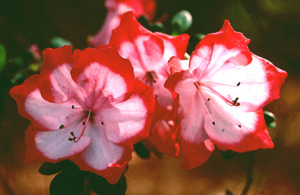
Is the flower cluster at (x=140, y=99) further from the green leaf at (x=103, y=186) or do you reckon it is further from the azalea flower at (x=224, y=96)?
the green leaf at (x=103, y=186)

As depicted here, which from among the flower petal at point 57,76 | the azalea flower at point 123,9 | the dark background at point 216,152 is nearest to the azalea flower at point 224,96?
the flower petal at point 57,76

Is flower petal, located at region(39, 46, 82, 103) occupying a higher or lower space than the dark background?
higher

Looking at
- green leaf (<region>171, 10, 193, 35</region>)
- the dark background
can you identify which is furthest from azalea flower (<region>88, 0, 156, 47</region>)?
the dark background

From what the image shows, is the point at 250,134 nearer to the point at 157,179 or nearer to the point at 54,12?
the point at 157,179

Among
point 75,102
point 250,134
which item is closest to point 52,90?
point 75,102

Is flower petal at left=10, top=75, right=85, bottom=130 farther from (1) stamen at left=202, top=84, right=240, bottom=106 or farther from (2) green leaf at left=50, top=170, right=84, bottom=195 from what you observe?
(1) stamen at left=202, top=84, right=240, bottom=106

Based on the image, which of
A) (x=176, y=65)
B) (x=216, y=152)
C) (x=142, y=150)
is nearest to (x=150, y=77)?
(x=176, y=65)
